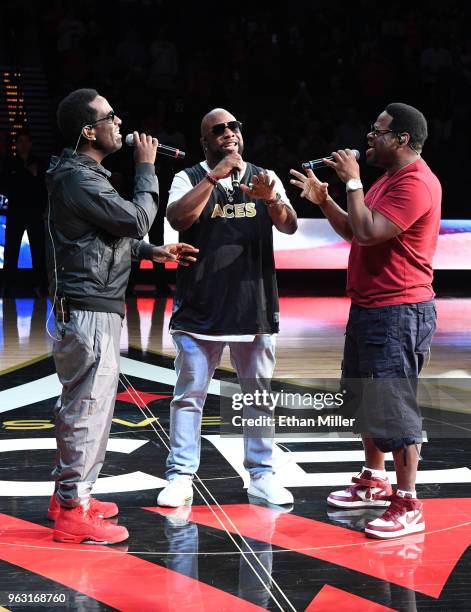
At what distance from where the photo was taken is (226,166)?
13.6 feet

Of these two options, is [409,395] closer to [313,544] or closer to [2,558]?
[313,544]

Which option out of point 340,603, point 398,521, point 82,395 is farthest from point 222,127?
point 340,603

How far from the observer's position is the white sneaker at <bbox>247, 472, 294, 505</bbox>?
4.33 meters

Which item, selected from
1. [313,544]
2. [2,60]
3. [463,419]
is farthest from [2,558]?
[2,60]

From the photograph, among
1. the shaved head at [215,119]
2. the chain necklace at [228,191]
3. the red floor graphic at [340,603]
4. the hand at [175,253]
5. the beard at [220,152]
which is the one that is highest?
the shaved head at [215,119]

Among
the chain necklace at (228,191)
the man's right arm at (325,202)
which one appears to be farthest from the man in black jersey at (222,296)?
the man's right arm at (325,202)

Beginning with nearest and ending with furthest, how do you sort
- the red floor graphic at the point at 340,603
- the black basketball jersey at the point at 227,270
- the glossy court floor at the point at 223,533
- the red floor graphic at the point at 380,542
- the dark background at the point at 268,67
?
the red floor graphic at the point at 340,603
the glossy court floor at the point at 223,533
the red floor graphic at the point at 380,542
the black basketball jersey at the point at 227,270
the dark background at the point at 268,67

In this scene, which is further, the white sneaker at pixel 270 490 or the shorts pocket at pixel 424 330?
the white sneaker at pixel 270 490

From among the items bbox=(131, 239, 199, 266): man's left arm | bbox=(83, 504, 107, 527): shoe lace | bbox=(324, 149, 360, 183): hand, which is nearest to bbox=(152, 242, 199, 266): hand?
bbox=(131, 239, 199, 266): man's left arm

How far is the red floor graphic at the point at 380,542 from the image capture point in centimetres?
347

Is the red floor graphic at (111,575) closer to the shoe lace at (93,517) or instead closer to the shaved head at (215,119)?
the shoe lace at (93,517)

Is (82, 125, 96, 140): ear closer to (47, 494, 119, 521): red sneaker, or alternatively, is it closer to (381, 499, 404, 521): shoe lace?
(47, 494, 119, 521): red sneaker

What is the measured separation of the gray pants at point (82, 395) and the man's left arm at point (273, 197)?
0.84m

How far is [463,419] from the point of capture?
5988mm
